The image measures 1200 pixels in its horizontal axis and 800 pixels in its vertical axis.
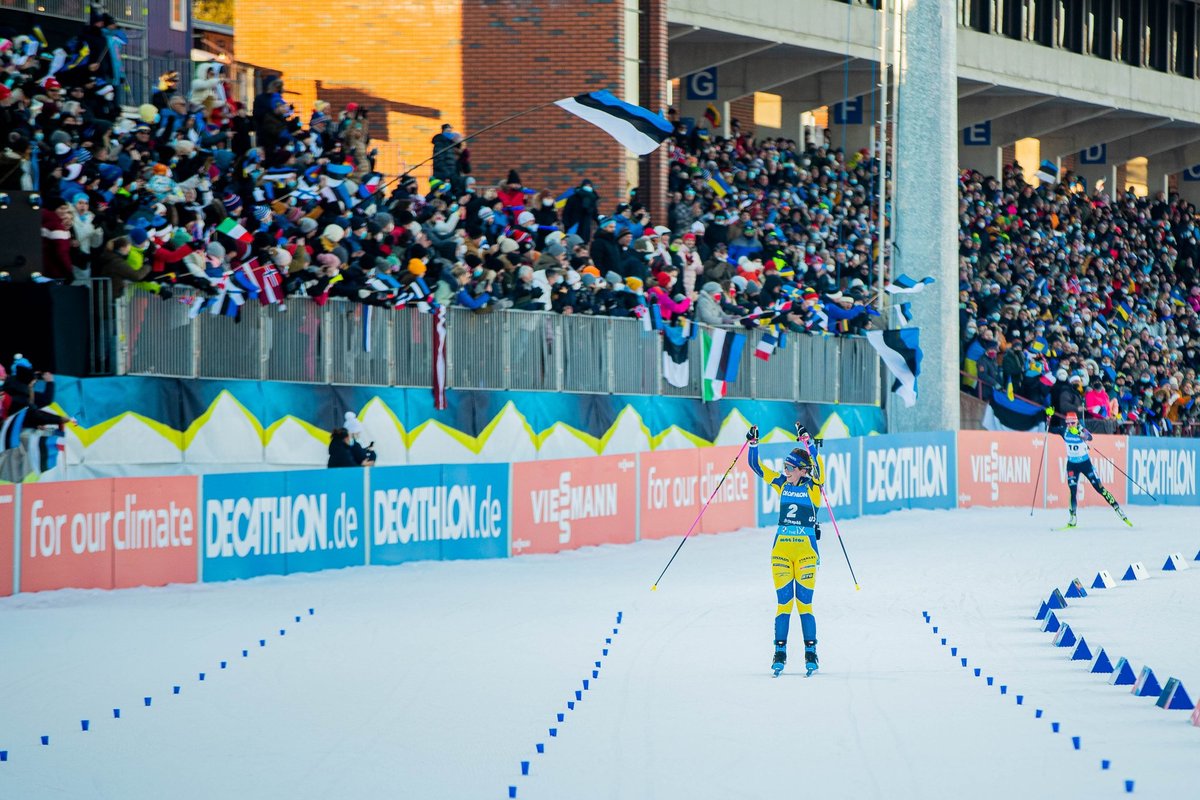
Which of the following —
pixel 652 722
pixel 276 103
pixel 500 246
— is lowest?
pixel 652 722

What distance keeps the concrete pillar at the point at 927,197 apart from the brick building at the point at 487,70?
14.9 feet

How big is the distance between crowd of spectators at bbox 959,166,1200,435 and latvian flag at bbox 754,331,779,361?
27.1 feet

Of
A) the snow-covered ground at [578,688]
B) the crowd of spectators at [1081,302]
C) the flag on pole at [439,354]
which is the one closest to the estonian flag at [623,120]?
the flag on pole at [439,354]

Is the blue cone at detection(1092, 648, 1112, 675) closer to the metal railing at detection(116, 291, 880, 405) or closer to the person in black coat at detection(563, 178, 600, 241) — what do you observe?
the metal railing at detection(116, 291, 880, 405)

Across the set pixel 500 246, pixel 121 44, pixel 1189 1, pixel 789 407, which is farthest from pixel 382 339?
pixel 1189 1

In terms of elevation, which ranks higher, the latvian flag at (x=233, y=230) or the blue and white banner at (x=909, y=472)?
the latvian flag at (x=233, y=230)

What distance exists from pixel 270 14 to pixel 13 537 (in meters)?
19.8

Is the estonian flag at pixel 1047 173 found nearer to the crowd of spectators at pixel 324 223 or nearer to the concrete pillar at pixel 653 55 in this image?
the concrete pillar at pixel 653 55

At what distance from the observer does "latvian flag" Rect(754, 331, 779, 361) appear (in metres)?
29.2

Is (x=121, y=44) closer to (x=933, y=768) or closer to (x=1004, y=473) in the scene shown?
(x=933, y=768)

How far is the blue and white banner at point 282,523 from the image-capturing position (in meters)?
19.3

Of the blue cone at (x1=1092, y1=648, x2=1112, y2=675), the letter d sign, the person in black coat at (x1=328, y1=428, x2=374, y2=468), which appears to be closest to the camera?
the blue cone at (x1=1092, y1=648, x2=1112, y2=675)

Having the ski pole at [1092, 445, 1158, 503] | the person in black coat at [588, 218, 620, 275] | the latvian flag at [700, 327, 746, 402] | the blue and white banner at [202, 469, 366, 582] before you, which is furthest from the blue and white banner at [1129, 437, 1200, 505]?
the blue and white banner at [202, 469, 366, 582]

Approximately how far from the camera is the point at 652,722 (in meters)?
Answer: 11.6
